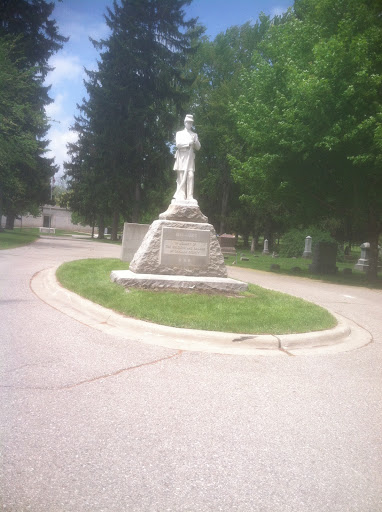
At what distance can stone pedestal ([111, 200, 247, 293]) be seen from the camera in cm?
922

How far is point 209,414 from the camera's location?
3529mm

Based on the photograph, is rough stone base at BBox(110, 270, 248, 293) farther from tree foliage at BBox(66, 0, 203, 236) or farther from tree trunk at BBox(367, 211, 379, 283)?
tree foliage at BBox(66, 0, 203, 236)

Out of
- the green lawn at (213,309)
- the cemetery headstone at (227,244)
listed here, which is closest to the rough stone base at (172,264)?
the green lawn at (213,309)

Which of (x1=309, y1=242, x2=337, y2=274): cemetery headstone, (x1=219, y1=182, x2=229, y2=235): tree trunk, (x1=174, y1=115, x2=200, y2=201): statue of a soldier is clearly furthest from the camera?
(x1=219, y1=182, x2=229, y2=235): tree trunk

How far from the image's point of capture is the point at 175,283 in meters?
8.55

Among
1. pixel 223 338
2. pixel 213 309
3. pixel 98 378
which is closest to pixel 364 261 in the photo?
pixel 213 309

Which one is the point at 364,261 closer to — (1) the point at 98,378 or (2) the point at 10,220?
(1) the point at 98,378

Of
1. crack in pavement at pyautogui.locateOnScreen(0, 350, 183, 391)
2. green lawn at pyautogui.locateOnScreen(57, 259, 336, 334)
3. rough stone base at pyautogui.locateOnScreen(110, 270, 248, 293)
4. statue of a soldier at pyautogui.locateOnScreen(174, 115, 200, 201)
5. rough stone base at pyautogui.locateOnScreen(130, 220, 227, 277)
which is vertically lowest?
crack in pavement at pyautogui.locateOnScreen(0, 350, 183, 391)

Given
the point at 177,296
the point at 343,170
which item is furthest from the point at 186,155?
the point at 343,170

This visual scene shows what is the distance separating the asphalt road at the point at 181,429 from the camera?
8.05 feet

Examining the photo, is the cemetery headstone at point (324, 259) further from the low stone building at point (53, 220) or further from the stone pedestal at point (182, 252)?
the low stone building at point (53, 220)

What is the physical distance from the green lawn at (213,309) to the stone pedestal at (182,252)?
0.72 m

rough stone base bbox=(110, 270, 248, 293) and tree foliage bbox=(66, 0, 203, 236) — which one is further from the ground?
tree foliage bbox=(66, 0, 203, 236)

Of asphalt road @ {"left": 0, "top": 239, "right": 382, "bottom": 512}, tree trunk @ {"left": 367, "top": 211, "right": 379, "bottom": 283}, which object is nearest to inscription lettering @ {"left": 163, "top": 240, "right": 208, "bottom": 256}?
asphalt road @ {"left": 0, "top": 239, "right": 382, "bottom": 512}
